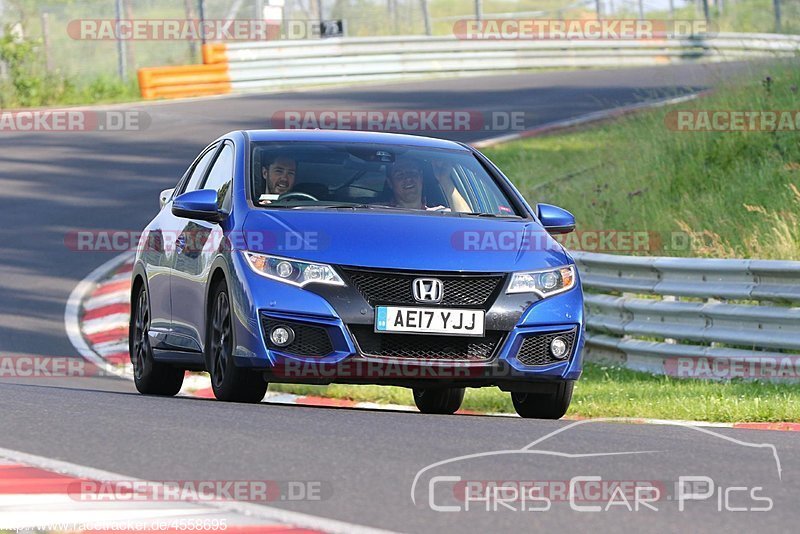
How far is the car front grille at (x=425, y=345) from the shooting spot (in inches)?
327

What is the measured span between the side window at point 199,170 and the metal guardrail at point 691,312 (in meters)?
4.28

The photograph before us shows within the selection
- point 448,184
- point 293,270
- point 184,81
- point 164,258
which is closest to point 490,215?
point 448,184

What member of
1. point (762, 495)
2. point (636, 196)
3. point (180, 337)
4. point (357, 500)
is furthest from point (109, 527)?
point (636, 196)

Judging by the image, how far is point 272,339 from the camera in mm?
8320

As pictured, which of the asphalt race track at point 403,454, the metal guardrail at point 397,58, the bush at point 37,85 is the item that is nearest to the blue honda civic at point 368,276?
the asphalt race track at point 403,454

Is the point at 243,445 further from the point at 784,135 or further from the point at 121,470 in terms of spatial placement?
the point at 784,135

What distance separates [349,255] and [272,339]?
1.91 feet

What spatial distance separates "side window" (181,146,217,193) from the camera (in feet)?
34.1

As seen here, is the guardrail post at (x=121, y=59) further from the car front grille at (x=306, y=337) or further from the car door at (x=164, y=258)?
the car front grille at (x=306, y=337)

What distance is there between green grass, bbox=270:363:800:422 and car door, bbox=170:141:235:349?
2.63 meters

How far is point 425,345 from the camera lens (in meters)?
8.38

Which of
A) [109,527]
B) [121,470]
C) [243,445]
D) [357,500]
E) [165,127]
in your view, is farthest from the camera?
[165,127]

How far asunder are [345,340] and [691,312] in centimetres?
526

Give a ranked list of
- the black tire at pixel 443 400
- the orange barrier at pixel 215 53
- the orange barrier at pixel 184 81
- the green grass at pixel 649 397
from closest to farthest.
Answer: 1. the green grass at pixel 649 397
2. the black tire at pixel 443 400
3. the orange barrier at pixel 184 81
4. the orange barrier at pixel 215 53
